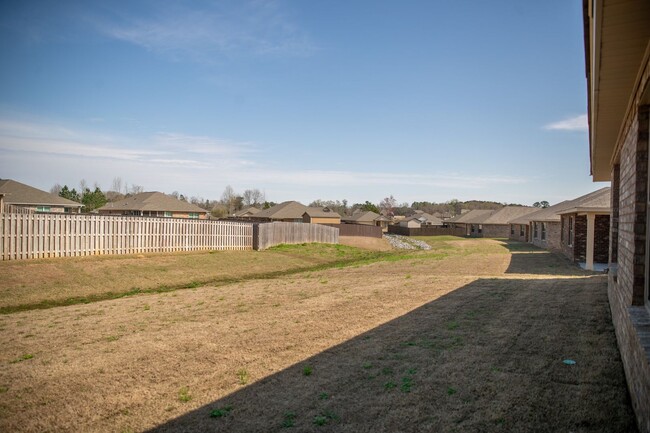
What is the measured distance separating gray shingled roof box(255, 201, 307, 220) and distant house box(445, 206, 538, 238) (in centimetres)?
2596

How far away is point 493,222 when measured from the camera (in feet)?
201

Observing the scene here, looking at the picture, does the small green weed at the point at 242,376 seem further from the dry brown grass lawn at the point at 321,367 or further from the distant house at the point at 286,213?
the distant house at the point at 286,213

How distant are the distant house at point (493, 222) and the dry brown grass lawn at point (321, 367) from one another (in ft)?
173

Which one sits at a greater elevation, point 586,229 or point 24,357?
point 586,229

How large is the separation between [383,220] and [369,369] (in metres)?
82.9

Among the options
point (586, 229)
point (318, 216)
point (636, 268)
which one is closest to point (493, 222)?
point (318, 216)

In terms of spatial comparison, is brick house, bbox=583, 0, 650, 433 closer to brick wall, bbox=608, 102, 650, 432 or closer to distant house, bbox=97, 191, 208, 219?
brick wall, bbox=608, 102, 650, 432

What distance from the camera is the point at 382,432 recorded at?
4195 mm

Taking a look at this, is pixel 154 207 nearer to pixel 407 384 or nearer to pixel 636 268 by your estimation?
pixel 407 384

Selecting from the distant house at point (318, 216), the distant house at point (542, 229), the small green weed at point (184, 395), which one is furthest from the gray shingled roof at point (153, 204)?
the small green weed at point (184, 395)

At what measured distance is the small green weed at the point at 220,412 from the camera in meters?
4.72

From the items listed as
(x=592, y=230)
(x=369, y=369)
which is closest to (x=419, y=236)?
(x=592, y=230)

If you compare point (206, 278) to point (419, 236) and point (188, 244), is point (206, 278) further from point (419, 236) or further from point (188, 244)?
point (419, 236)

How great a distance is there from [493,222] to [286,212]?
29.4 metres
